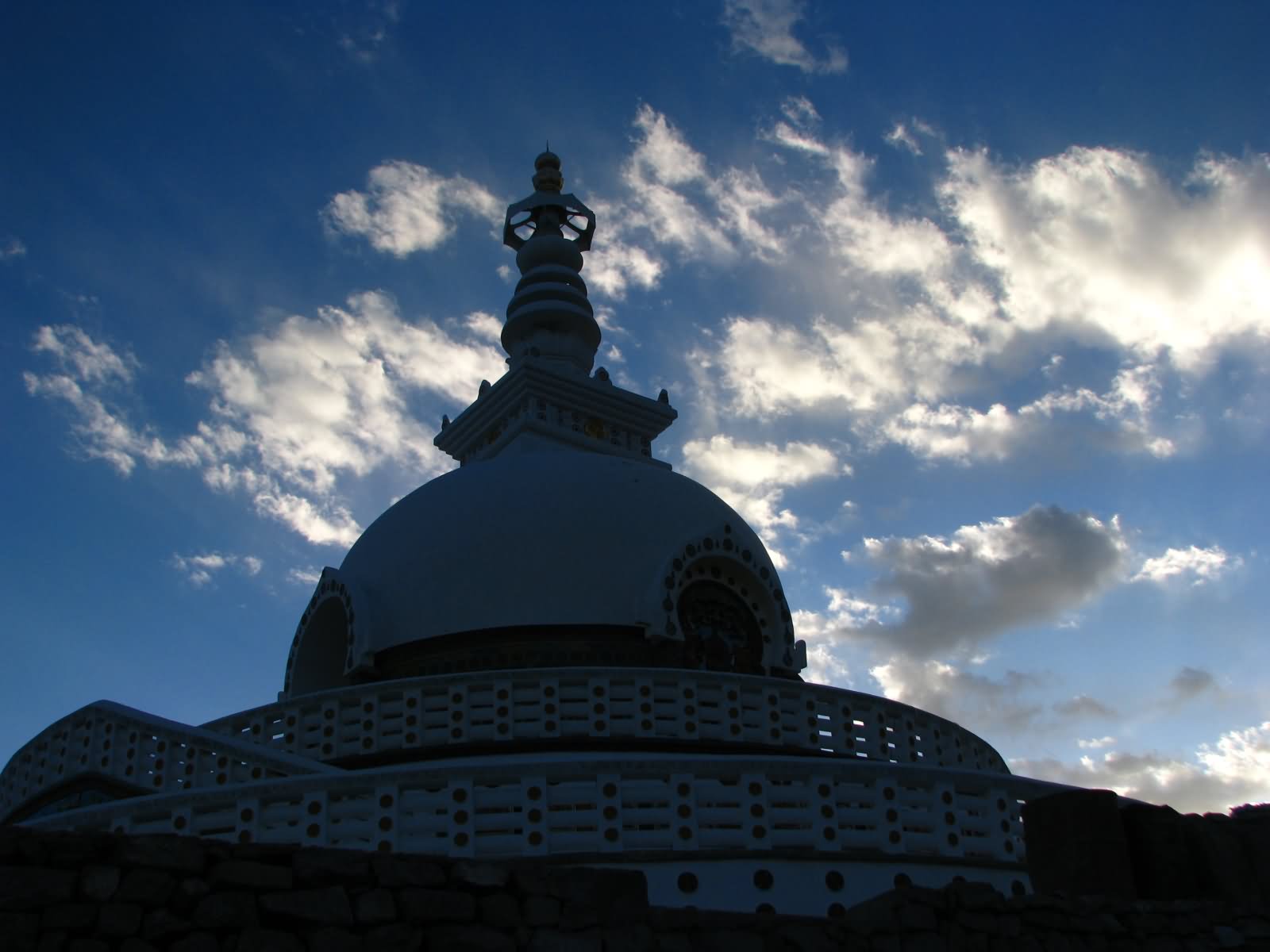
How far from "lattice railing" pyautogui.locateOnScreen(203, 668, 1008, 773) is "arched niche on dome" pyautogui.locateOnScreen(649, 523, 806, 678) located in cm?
211

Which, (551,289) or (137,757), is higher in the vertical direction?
(551,289)

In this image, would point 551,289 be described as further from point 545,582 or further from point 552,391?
point 545,582

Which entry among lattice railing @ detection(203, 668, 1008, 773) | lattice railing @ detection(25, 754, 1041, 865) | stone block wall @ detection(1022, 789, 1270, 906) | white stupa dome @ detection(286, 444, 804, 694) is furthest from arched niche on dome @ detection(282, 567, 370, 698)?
stone block wall @ detection(1022, 789, 1270, 906)

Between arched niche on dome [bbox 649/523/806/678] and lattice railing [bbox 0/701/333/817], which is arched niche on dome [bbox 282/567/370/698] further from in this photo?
arched niche on dome [bbox 649/523/806/678]

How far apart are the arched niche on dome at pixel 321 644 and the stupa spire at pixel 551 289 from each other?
6.77 metres

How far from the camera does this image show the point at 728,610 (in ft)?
55.9

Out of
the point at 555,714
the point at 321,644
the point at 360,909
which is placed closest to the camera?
the point at 360,909

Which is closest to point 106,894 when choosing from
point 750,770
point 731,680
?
point 750,770

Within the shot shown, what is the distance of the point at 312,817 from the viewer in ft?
30.7

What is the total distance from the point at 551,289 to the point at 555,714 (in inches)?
514

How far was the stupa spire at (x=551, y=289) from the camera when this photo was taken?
2412cm

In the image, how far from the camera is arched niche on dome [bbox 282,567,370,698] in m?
17.2

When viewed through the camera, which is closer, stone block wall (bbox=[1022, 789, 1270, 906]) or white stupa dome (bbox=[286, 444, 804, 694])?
stone block wall (bbox=[1022, 789, 1270, 906])

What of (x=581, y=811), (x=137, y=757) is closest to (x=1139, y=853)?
(x=581, y=811)
